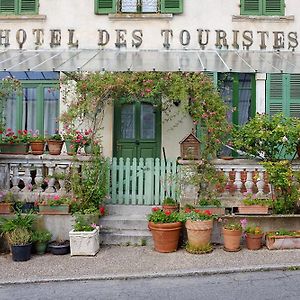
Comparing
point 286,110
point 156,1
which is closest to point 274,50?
point 286,110

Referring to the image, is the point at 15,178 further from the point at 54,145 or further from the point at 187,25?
the point at 187,25

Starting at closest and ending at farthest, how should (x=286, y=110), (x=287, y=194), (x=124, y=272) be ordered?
(x=124, y=272)
(x=287, y=194)
(x=286, y=110)

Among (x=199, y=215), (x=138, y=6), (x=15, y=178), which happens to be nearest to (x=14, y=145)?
(x=15, y=178)

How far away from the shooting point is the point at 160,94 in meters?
9.55

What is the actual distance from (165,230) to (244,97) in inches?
188

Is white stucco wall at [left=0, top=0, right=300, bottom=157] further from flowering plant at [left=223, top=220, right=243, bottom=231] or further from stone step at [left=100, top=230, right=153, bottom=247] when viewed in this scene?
stone step at [left=100, top=230, right=153, bottom=247]

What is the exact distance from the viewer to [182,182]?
321 inches

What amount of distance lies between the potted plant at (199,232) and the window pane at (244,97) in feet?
12.9

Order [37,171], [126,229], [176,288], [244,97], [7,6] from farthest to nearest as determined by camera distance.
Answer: [7,6], [244,97], [37,171], [126,229], [176,288]

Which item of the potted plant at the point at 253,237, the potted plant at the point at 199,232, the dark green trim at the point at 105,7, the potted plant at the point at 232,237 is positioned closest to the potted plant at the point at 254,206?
the potted plant at the point at 253,237

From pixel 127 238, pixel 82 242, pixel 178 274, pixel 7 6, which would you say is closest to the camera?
pixel 178 274

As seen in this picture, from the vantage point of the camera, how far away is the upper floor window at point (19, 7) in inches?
426

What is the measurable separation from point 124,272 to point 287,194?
345 cm

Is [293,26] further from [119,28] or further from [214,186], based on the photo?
[214,186]
